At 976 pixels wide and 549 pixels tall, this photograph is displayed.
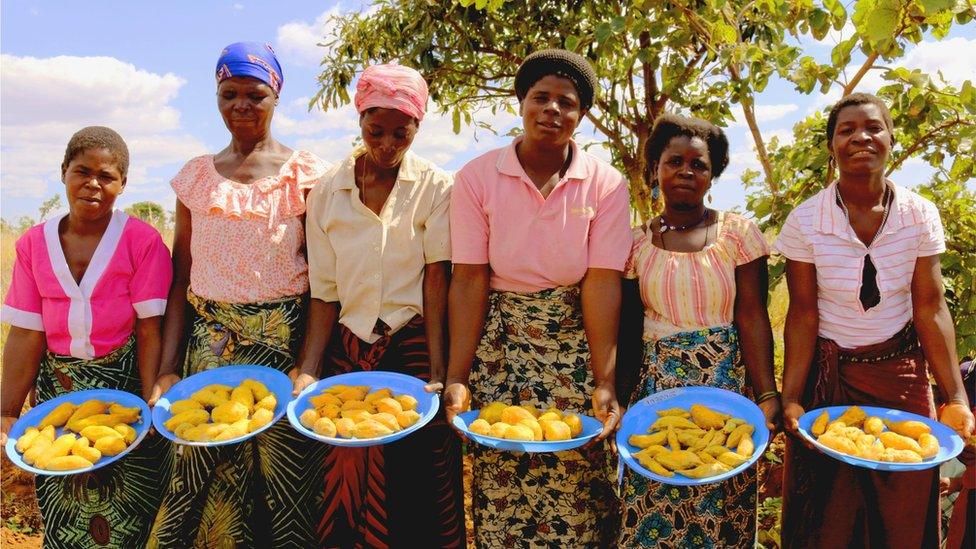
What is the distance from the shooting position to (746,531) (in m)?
2.55

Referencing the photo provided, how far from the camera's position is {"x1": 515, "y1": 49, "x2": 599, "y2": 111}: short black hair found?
2490 millimetres

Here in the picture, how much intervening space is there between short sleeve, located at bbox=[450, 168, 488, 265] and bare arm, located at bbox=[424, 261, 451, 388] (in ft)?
0.36

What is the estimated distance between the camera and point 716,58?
3438mm

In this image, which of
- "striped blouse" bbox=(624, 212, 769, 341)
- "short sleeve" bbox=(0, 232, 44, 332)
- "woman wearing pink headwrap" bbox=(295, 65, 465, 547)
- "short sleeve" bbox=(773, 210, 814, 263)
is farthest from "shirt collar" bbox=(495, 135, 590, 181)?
"short sleeve" bbox=(0, 232, 44, 332)

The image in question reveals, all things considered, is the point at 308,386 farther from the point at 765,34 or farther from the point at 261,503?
the point at 765,34

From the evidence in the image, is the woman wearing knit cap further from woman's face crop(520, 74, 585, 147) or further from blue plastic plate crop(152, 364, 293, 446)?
blue plastic plate crop(152, 364, 293, 446)

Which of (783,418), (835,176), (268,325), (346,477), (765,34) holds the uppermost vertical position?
(765,34)

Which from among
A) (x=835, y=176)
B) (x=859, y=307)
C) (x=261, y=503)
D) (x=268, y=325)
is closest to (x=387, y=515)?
(x=261, y=503)

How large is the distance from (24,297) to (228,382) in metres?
0.84

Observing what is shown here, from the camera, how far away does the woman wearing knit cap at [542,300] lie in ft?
8.31

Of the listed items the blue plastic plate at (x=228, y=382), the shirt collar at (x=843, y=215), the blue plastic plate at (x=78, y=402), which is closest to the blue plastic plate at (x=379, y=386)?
the blue plastic plate at (x=228, y=382)

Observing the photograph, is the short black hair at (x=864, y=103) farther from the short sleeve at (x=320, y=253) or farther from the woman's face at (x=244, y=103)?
the woman's face at (x=244, y=103)

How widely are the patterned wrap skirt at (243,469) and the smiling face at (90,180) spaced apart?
480 mm

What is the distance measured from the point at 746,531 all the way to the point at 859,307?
86cm
